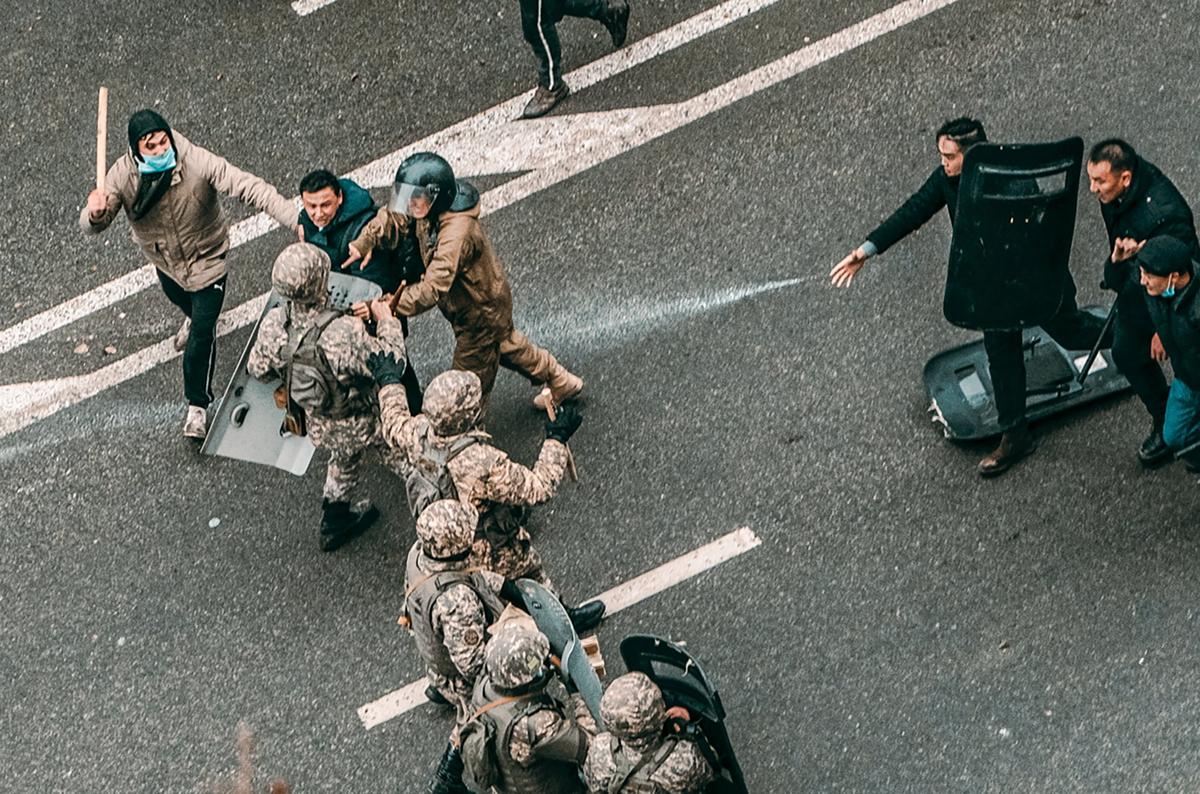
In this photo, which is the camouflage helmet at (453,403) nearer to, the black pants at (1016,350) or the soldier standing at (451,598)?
the soldier standing at (451,598)

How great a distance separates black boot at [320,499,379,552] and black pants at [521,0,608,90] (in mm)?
3064

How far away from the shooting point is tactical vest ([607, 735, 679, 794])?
277 inches

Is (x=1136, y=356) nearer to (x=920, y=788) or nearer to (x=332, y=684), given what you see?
(x=920, y=788)

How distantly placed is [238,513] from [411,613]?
217 centimetres

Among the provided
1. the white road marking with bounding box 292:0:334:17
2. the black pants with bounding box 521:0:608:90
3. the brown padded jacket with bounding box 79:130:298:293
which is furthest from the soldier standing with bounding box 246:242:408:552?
the white road marking with bounding box 292:0:334:17

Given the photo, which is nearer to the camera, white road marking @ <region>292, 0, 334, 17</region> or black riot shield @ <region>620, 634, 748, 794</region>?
black riot shield @ <region>620, 634, 748, 794</region>

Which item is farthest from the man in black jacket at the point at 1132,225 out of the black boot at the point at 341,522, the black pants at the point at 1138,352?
the black boot at the point at 341,522

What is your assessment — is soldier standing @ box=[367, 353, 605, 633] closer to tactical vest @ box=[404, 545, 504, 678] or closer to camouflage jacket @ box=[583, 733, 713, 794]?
tactical vest @ box=[404, 545, 504, 678]

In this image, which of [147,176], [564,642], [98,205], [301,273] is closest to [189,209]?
[147,176]

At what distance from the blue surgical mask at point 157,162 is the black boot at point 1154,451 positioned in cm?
486

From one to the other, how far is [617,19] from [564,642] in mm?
4759

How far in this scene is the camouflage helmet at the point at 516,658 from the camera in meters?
7.17

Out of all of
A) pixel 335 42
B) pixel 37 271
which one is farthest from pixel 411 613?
pixel 335 42

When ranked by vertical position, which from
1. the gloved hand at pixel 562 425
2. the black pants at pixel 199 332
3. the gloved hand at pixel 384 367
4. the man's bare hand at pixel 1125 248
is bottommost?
the black pants at pixel 199 332
